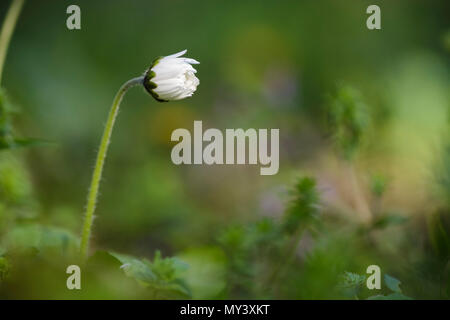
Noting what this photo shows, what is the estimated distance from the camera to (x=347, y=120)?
4.91ft

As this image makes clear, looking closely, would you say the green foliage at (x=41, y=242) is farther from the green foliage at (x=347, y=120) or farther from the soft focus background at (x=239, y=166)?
the green foliage at (x=347, y=120)

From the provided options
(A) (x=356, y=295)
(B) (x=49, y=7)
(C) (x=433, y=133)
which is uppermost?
(B) (x=49, y=7)

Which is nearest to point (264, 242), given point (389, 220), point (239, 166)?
point (389, 220)

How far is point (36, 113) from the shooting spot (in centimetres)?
203

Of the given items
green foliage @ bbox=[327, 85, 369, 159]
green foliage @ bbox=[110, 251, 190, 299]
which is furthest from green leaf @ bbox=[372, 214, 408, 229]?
green foliage @ bbox=[110, 251, 190, 299]

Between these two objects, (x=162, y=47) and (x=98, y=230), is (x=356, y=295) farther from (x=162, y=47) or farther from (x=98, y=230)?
(x=162, y=47)

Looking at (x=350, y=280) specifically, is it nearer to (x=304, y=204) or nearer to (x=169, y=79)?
(x=304, y=204)

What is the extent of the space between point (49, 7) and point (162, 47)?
49cm

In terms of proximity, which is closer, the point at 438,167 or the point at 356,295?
the point at 356,295

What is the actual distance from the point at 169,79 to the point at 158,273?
37 centimetres

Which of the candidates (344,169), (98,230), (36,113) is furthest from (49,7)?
(344,169)

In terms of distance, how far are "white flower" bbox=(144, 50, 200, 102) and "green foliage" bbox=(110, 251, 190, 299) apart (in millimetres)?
300

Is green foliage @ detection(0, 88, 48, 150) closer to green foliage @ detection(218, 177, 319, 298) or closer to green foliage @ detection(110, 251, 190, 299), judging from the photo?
green foliage @ detection(110, 251, 190, 299)

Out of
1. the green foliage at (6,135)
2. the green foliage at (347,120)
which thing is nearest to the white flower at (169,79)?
the green foliage at (6,135)
